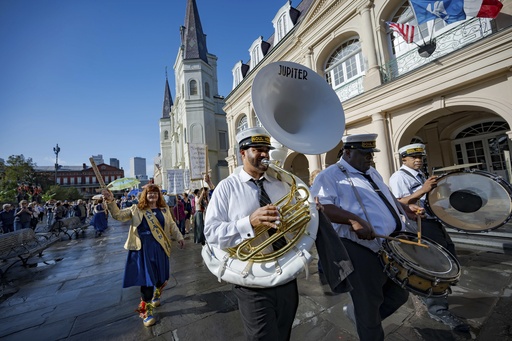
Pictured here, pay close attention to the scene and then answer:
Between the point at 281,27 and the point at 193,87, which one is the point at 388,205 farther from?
the point at 193,87

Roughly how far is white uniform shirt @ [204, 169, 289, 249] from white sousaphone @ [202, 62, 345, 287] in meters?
0.10

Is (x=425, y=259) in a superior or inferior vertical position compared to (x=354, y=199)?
inferior

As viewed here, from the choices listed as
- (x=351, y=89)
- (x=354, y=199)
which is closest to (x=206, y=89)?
(x=351, y=89)

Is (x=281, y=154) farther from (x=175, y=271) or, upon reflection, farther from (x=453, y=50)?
(x=453, y=50)

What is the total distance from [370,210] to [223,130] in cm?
2709

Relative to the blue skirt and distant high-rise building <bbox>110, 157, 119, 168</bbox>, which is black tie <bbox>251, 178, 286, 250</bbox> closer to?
the blue skirt

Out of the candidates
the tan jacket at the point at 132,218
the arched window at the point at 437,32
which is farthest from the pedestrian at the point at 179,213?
the arched window at the point at 437,32

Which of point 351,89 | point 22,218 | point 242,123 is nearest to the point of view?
point 351,89

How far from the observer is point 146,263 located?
321 centimetres

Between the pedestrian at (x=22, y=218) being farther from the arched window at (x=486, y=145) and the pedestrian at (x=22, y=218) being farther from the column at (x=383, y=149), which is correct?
the arched window at (x=486, y=145)

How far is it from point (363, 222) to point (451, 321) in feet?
5.60

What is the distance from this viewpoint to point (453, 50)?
7.22 meters

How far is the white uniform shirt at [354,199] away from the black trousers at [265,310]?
2.62 feet

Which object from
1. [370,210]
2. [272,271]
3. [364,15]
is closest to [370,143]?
[370,210]
